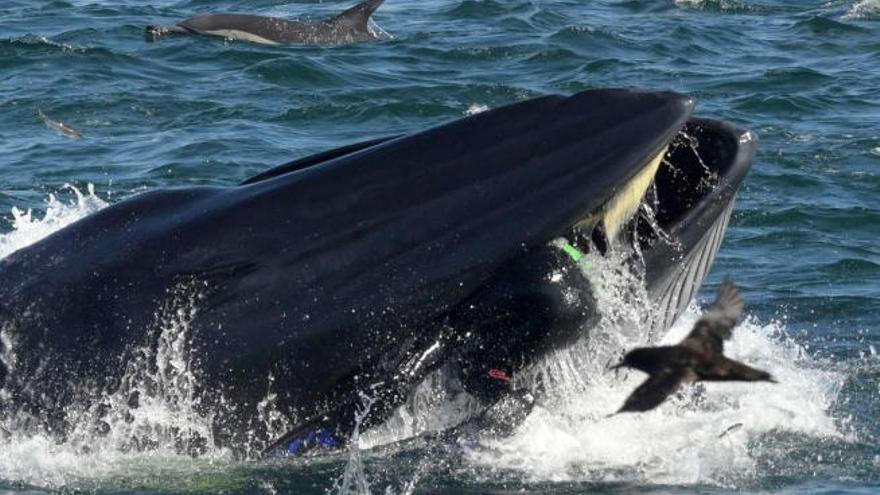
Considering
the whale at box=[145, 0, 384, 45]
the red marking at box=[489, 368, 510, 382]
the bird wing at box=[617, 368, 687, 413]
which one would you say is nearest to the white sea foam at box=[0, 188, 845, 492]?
the red marking at box=[489, 368, 510, 382]

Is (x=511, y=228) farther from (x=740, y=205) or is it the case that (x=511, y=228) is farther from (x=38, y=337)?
(x=740, y=205)

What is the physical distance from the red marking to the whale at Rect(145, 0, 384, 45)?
644 inches

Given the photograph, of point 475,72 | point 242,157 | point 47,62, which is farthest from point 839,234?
point 47,62

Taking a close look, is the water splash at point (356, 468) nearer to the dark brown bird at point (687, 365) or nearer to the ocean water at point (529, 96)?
the ocean water at point (529, 96)

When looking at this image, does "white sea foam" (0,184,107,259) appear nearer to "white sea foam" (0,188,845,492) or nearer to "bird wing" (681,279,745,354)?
"white sea foam" (0,188,845,492)

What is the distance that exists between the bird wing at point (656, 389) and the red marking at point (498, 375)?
56cm

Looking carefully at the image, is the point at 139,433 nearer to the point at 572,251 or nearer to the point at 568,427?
the point at 572,251

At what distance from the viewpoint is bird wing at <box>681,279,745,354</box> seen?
7.20m

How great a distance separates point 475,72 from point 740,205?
6.79 metres

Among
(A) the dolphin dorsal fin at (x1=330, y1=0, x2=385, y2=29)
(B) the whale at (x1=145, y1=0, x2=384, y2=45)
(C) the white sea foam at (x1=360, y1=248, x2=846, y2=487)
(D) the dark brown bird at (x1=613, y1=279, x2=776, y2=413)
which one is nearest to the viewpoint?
(D) the dark brown bird at (x1=613, y1=279, x2=776, y2=413)

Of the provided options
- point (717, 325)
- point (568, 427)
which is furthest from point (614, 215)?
point (568, 427)

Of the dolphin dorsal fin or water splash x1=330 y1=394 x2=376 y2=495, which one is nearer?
water splash x1=330 y1=394 x2=376 y2=495

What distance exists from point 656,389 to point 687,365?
146 mm

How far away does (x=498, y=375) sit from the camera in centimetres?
746
